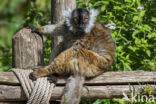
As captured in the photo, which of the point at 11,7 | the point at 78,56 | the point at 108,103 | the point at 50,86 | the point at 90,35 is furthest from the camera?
the point at 108,103

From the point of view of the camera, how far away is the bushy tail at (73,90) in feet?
11.8

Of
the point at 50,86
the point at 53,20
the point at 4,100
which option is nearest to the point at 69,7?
the point at 53,20

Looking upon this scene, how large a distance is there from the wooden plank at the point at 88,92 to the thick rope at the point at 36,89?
0.35 feet

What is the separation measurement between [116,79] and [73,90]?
70 cm

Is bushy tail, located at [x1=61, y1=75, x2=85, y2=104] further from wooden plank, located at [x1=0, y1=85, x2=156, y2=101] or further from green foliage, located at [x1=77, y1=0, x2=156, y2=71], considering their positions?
green foliage, located at [x1=77, y1=0, x2=156, y2=71]

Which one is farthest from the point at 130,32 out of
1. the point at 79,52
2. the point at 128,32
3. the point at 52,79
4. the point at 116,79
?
the point at 52,79

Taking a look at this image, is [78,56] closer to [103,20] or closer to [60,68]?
[60,68]

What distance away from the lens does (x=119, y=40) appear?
228 inches

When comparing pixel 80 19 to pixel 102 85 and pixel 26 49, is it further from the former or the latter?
pixel 102 85

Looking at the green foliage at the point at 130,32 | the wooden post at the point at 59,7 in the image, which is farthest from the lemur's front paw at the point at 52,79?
the green foliage at the point at 130,32

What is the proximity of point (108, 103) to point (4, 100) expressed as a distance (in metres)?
2.04

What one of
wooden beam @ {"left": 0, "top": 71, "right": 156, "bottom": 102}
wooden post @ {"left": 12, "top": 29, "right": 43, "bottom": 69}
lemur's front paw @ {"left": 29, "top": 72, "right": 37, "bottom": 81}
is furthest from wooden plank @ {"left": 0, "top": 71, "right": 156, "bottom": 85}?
wooden post @ {"left": 12, "top": 29, "right": 43, "bottom": 69}

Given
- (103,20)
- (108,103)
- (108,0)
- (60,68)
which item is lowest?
(108,103)

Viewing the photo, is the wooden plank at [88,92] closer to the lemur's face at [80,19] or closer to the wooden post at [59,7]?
the lemur's face at [80,19]
